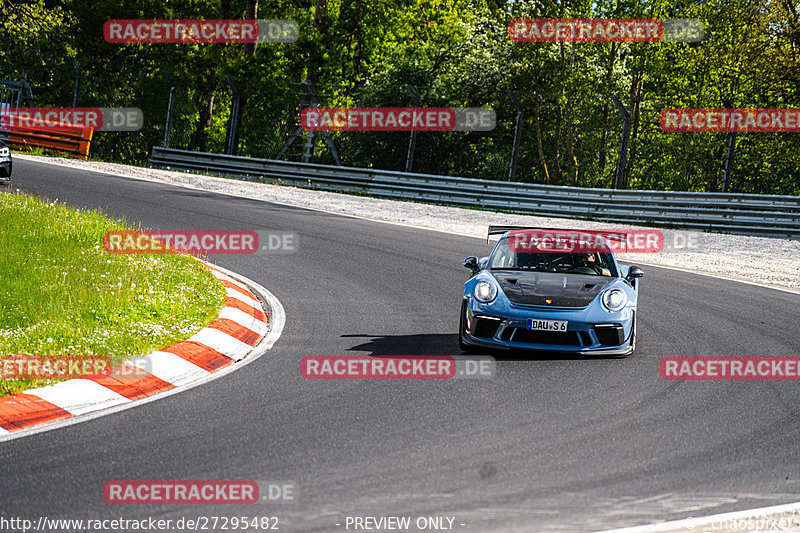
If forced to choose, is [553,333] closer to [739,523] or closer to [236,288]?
[739,523]

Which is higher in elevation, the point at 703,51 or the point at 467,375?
the point at 703,51

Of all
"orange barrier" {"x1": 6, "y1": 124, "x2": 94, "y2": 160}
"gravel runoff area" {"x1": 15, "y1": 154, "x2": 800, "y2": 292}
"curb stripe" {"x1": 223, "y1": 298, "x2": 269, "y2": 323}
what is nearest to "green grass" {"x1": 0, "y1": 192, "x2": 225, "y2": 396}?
"curb stripe" {"x1": 223, "y1": 298, "x2": 269, "y2": 323}

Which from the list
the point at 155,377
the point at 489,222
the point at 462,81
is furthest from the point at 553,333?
the point at 462,81

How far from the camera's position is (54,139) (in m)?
26.8

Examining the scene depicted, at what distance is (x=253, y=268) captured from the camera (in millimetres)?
13000

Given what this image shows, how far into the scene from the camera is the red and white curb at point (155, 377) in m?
5.98

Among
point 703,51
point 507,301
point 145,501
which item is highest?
point 703,51

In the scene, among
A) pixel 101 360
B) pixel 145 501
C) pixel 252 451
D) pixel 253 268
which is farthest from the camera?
pixel 253 268

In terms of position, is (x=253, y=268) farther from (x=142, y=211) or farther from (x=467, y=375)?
(x=467, y=375)

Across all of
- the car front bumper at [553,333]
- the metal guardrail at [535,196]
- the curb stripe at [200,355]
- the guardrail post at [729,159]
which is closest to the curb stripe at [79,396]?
the curb stripe at [200,355]

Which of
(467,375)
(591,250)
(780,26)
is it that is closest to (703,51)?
(780,26)

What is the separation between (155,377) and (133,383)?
23 centimetres

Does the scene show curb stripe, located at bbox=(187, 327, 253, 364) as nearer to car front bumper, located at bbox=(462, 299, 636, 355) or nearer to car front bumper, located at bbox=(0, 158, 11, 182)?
car front bumper, located at bbox=(462, 299, 636, 355)

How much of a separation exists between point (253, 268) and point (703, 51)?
1888 centimetres
